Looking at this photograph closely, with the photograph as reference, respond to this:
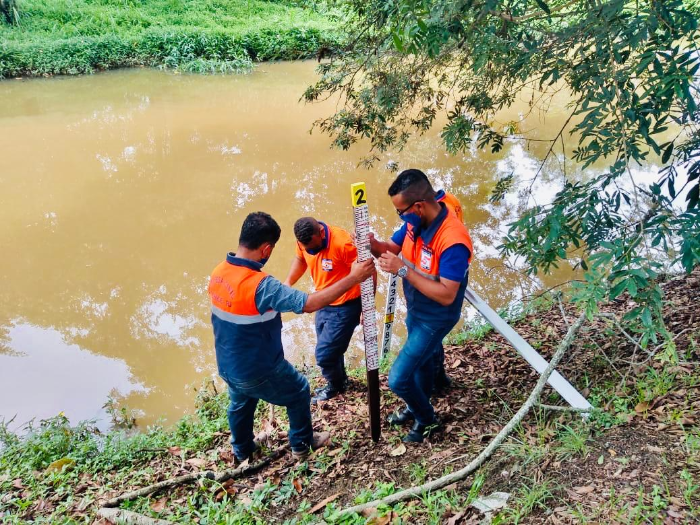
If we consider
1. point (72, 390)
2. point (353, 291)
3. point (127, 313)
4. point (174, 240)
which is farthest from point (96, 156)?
point (353, 291)

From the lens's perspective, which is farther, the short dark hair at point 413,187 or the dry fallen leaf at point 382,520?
the short dark hair at point 413,187

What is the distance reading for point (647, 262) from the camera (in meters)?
2.21

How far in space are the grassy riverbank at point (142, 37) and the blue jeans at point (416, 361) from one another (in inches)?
586

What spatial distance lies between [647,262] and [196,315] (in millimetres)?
5298

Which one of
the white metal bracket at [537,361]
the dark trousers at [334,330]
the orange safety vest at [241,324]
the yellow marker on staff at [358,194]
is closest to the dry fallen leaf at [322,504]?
the orange safety vest at [241,324]

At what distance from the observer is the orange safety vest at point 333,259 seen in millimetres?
4098

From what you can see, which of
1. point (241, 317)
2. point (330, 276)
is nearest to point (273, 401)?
point (241, 317)

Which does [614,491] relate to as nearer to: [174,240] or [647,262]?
[647,262]

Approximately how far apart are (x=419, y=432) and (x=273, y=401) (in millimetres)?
1061

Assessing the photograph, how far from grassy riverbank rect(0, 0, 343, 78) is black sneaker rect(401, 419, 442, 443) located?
49.3ft

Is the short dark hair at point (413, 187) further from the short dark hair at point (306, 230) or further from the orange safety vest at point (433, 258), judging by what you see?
the short dark hair at point (306, 230)

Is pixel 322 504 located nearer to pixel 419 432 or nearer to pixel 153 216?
pixel 419 432

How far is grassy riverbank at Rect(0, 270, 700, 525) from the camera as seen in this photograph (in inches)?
100

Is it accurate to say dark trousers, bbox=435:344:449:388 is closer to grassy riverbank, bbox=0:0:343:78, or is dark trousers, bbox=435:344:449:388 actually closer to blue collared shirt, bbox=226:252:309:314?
blue collared shirt, bbox=226:252:309:314
